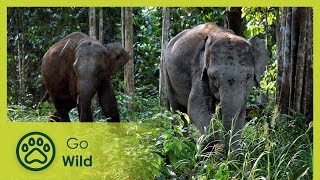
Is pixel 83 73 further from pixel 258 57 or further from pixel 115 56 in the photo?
pixel 258 57

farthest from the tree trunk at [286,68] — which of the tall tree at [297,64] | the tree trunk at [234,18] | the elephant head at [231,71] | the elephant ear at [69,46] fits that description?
the elephant ear at [69,46]

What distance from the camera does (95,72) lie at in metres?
9.16

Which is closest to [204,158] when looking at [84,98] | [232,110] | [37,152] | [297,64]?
[232,110]

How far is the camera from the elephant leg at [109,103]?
946cm

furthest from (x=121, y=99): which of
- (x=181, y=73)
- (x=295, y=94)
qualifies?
(x=295, y=94)

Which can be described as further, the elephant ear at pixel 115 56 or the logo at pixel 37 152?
the elephant ear at pixel 115 56

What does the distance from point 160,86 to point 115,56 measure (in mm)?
1552

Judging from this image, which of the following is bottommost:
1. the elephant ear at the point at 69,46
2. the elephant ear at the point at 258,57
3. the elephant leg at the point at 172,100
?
the elephant leg at the point at 172,100

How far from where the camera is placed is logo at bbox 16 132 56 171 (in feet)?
20.8

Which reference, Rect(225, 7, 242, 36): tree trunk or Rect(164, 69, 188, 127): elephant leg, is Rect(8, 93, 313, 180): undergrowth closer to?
Rect(164, 69, 188, 127): elephant leg

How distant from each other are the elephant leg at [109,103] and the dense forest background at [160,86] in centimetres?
24

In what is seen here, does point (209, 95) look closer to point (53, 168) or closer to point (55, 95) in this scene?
point (53, 168)

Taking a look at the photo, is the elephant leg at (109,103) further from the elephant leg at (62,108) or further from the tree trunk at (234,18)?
the tree trunk at (234,18)

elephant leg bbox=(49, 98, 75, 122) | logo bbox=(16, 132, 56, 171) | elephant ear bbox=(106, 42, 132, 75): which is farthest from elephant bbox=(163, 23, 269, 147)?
elephant leg bbox=(49, 98, 75, 122)
